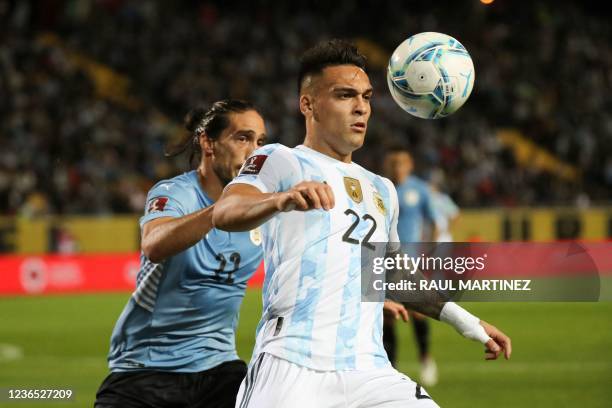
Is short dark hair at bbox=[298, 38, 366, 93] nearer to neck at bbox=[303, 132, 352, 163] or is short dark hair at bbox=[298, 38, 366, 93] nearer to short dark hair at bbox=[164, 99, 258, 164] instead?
neck at bbox=[303, 132, 352, 163]

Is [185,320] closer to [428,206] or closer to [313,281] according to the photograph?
[313,281]

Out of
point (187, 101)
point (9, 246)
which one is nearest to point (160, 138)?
point (187, 101)

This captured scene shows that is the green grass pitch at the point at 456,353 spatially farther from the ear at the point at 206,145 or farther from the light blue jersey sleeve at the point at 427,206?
the ear at the point at 206,145

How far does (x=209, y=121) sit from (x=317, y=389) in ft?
5.90

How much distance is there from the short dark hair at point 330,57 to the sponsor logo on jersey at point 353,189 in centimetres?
50

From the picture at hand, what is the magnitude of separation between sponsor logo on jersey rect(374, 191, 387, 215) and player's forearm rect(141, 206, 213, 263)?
72 centimetres

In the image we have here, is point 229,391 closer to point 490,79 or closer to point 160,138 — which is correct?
point 160,138

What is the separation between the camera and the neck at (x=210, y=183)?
5203 millimetres

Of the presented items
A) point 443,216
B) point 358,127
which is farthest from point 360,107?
point 443,216

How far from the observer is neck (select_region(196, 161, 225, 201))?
5.20 metres

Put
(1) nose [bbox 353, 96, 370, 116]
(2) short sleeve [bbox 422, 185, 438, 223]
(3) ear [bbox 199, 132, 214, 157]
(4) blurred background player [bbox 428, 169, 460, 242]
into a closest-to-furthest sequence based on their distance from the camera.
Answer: (1) nose [bbox 353, 96, 370, 116]
(3) ear [bbox 199, 132, 214, 157]
(2) short sleeve [bbox 422, 185, 438, 223]
(4) blurred background player [bbox 428, 169, 460, 242]

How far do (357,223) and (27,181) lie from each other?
58.4 feet

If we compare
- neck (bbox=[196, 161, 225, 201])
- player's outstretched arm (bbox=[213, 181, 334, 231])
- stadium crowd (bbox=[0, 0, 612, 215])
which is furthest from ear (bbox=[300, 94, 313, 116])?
stadium crowd (bbox=[0, 0, 612, 215])

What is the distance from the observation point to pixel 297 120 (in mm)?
24922
